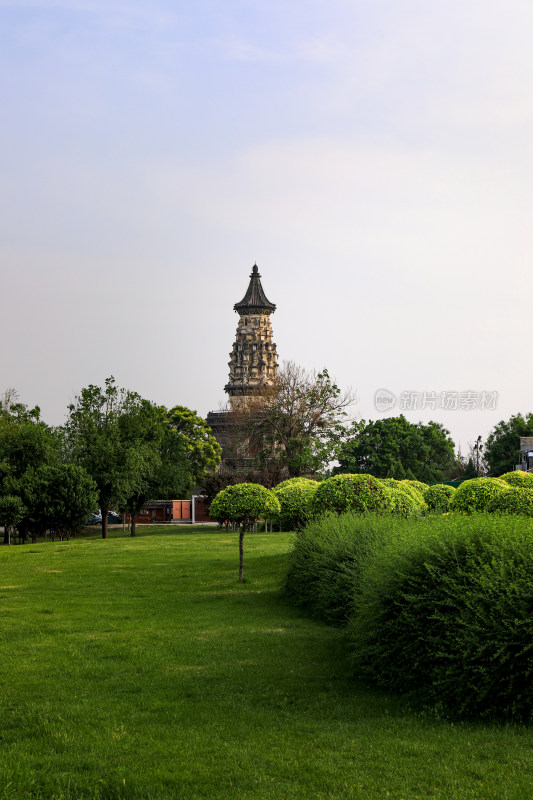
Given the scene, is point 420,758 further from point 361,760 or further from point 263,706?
point 263,706

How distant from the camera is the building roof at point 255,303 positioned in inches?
4301

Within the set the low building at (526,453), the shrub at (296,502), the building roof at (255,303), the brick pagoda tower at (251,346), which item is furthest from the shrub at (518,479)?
the building roof at (255,303)

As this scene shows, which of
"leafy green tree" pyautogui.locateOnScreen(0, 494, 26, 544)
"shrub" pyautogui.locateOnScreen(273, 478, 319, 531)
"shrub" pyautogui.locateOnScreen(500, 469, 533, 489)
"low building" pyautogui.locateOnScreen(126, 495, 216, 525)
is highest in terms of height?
"shrub" pyautogui.locateOnScreen(500, 469, 533, 489)

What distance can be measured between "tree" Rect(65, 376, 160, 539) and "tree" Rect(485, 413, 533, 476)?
37.5 metres

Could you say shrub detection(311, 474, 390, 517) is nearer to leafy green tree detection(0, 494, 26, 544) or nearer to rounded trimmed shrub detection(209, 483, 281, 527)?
rounded trimmed shrub detection(209, 483, 281, 527)

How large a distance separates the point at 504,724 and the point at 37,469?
3694cm

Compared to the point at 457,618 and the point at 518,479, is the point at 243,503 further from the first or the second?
the point at 457,618

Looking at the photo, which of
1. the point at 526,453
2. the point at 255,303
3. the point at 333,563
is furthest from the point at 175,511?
the point at 255,303

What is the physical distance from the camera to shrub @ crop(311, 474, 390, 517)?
68.6 ft

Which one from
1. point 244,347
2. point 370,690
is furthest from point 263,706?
point 244,347

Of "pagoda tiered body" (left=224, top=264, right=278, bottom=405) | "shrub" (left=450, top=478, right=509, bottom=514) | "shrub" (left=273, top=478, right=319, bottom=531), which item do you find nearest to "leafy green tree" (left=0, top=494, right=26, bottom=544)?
"shrub" (left=273, top=478, right=319, bottom=531)

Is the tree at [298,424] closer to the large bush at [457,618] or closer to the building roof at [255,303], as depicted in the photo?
the large bush at [457,618]

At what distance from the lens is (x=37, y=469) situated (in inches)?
1678

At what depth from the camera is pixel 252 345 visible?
10762cm
